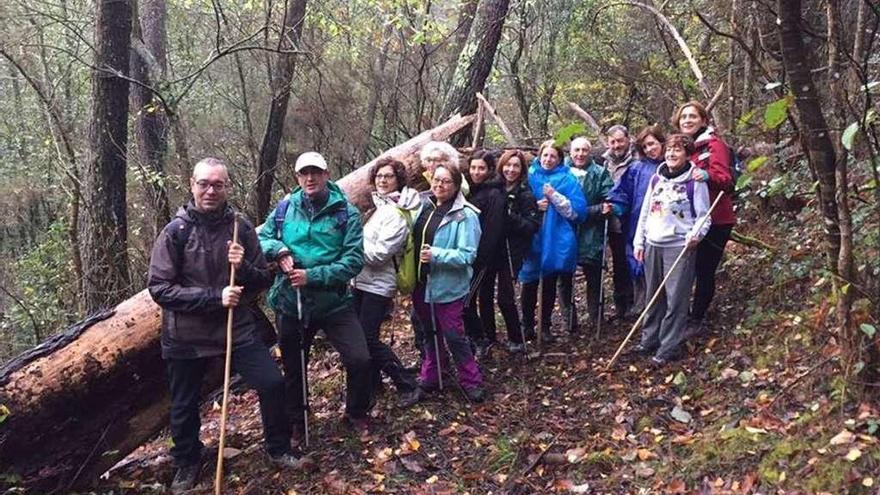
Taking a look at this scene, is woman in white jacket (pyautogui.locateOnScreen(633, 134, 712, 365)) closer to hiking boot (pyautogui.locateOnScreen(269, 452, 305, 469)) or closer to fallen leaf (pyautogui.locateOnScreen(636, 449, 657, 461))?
fallen leaf (pyautogui.locateOnScreen(636, 449, 657, 461))

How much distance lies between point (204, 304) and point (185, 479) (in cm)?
135

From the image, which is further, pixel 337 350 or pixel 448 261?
pixel 448 261

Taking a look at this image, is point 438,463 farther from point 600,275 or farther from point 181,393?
point 600,275

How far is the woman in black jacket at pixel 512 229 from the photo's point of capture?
632 cm

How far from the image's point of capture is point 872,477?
3479 mm

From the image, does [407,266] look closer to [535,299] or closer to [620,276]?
[535,299]

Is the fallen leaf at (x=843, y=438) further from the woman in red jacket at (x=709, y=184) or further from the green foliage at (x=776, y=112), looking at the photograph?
the woman in red jacket at (x=709, y=184)

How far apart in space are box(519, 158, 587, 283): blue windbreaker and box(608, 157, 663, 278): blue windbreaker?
1.26ft

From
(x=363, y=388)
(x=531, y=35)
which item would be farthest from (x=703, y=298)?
(x=531, y=35)

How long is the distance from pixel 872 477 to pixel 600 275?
361 cm

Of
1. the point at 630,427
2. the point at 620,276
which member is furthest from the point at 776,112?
the point at 620,276

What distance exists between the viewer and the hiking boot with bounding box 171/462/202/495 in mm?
4781

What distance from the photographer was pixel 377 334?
5.64 m

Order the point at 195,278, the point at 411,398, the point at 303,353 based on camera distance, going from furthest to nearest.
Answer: the point at 411,398 < the point at 303,353 < the point at 195,278
